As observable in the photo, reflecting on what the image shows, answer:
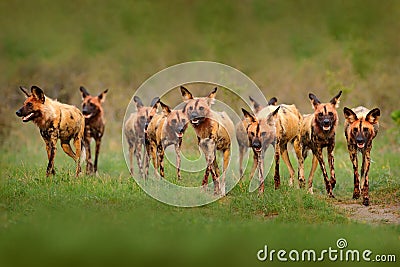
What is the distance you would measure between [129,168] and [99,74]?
13.0 meters

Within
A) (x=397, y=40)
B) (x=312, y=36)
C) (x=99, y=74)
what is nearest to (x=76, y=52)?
(x=99, y=74)

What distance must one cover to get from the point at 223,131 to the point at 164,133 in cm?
155

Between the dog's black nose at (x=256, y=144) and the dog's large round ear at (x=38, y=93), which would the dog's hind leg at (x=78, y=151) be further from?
the dog's black nose at (x=256, y=144)

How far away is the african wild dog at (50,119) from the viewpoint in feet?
48.4

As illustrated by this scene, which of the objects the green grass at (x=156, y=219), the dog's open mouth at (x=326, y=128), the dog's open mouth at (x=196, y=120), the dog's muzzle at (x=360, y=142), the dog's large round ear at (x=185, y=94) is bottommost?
the green grass at (x=156, y=219)

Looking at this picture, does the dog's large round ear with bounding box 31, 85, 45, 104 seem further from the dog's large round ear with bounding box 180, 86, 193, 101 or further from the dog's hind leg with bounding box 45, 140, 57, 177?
the dog's large round ear with bounding box 180, 86, 193, 101

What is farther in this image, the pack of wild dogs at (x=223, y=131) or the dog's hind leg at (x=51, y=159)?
the dog's hind leg at (x=51, y=159)

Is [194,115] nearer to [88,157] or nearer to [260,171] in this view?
[260,171]

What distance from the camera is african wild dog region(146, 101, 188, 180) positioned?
14547 mm

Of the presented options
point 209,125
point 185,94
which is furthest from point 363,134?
point 185,94

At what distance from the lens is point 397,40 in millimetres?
28703

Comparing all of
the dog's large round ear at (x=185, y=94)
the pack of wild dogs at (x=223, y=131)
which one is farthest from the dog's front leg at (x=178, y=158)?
the dog's large round ear at (x=185, y=94)

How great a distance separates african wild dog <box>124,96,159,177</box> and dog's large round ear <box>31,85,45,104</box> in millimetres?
2354

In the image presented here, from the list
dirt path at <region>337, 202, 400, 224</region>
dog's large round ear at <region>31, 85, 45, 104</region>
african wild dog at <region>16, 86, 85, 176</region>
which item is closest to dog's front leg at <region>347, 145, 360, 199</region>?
dirt path at <region>337, 202, 400, 224</region>
